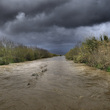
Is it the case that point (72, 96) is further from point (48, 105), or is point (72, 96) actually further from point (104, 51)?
point (104, 51)

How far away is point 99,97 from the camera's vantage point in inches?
131

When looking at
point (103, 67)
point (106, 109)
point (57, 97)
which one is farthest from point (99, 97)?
point (103, 67)

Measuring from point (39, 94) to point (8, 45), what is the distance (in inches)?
627

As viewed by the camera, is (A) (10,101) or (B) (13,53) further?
(B) (13,53)

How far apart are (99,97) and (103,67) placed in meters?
5.81

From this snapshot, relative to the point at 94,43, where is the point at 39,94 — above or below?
below

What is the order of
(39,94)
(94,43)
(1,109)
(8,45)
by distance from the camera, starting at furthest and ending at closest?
1. (8,45)
2. (94,43)
3. (39,94)
4. (1,109)

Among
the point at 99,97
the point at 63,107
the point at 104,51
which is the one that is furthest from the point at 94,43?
the point at 63,107

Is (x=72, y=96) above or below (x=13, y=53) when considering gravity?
below

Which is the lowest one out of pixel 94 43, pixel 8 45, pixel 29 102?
pixel 29 102

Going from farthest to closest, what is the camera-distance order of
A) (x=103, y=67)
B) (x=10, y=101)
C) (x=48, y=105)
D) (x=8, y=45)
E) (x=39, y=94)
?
1. (x=8, y=45)
2. (x=103, y=67)
3. (x=39, y=94)
4. (x=10, y=101)
5. (x=48, y=105)

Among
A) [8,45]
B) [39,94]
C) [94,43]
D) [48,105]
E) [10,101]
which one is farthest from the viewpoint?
[8,45]

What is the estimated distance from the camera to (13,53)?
18328mm

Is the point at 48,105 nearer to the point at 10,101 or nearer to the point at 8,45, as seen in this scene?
the point at 10,101
